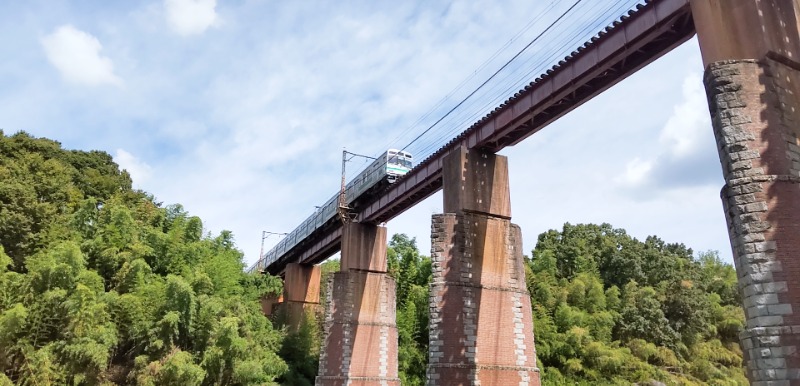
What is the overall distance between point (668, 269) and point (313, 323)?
26685mm

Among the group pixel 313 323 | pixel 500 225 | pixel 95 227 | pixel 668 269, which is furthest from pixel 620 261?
pixel 95 227

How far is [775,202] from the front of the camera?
9562 millimetres

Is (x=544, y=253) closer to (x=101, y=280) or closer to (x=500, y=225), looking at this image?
(x=500, y=225)

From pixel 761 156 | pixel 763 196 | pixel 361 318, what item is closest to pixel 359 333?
pixel 361 318

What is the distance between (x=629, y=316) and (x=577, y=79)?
2562 cm

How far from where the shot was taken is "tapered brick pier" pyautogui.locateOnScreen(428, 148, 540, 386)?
52.5 feet

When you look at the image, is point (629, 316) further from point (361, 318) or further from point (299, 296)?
point (299, 296)

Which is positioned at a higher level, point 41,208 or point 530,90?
point 530,90

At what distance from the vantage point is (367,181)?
26.5m

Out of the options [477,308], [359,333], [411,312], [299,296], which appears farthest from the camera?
[299,296]

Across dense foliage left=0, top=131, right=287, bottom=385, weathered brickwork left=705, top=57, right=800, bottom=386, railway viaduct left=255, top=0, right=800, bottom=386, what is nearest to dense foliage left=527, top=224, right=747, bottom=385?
railway viaduct left=255, top=0, right=800, bottom=386

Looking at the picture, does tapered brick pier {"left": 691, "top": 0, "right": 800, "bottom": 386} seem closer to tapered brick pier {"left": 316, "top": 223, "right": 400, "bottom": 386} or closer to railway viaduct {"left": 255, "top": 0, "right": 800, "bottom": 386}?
railway viaduct {"left": 255, "top": 0, "right": 800, "bottom": 386}

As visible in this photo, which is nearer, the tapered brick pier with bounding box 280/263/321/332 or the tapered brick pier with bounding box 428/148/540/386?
the tapered brick pier with bounding box 428/148/540/386

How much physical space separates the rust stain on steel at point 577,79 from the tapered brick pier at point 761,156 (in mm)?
1501
